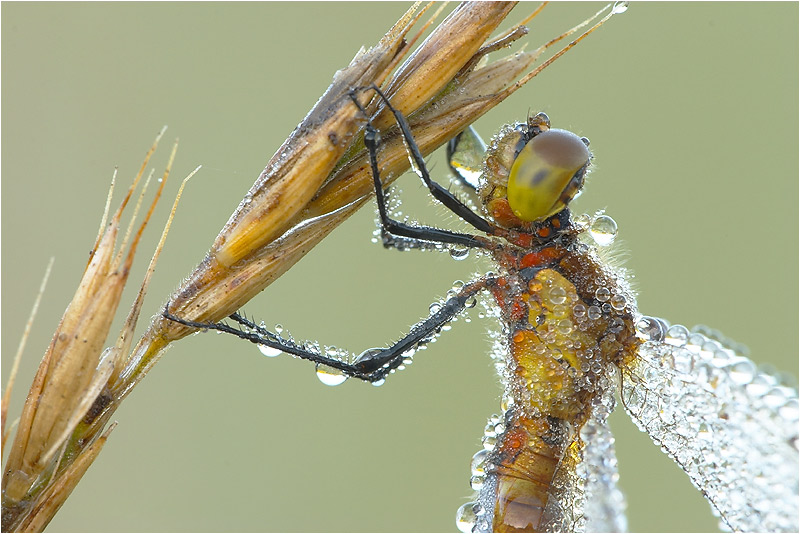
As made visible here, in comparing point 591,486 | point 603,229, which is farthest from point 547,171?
point 591,486

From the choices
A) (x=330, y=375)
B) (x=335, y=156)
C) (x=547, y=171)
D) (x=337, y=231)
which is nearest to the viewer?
(x=335, y=156)

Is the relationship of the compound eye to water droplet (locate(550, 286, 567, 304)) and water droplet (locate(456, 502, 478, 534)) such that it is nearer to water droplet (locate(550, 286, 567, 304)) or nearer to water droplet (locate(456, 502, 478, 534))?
water droplet (locate(550, 286, 567, 304))

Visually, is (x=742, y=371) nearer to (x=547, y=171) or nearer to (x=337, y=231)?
(x=547, y=171)

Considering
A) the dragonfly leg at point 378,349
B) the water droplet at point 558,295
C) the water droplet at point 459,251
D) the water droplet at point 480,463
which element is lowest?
the water droplet at point 480,463

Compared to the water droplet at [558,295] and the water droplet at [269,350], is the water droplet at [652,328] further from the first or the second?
the water droplet at [269,350]

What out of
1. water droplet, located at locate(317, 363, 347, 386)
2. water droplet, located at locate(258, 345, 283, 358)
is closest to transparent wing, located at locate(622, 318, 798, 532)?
water droplet, located at locate(317, 363, 347, 386)

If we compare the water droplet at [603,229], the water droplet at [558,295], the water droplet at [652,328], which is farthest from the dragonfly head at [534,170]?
the water droplet at [652,328]

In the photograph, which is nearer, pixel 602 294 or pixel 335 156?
pixel 335 156
